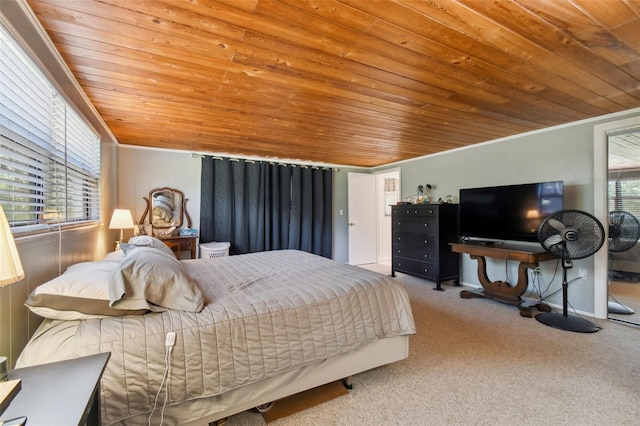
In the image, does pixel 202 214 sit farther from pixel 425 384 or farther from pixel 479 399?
pixel 479 399

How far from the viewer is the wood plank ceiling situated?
129 cm

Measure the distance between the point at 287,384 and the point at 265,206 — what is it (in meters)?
3.44

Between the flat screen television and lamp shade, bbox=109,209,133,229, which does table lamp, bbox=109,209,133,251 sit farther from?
the flat screen television

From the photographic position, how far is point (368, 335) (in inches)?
68.1

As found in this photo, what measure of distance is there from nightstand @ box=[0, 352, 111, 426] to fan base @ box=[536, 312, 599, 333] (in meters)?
3.55

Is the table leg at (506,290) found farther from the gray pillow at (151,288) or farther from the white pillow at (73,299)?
the white pillow at (73,299)

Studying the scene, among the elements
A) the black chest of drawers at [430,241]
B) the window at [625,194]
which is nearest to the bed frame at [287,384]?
the black chest of drawers at [430,241]

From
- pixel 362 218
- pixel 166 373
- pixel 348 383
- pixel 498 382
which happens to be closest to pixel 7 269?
pixel 166 373

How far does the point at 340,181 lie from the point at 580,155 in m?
3.55

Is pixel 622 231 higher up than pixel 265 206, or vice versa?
pixel 265 206

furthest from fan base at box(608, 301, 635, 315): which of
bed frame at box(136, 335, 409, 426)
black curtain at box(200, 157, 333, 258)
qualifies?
black curtain at box(200, 157, 333, 258)

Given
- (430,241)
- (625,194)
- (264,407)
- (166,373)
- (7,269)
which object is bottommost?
(264,407)

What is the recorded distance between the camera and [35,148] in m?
1.41

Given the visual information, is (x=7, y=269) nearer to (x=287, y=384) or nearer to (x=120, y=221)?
(x=287, y=384)
